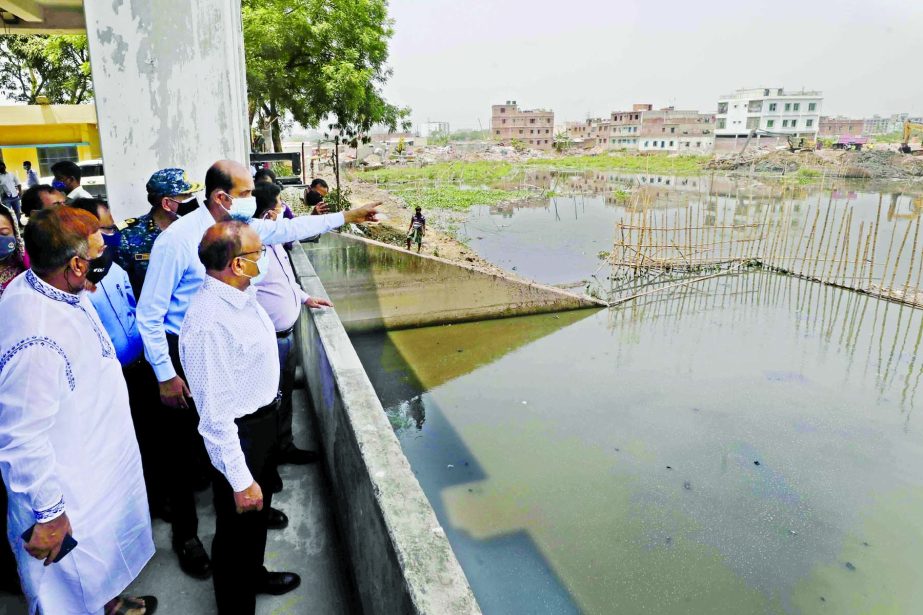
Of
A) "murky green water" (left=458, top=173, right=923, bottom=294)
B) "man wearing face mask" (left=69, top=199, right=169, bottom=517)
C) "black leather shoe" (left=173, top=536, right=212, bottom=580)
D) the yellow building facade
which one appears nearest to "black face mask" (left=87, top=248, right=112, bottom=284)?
"man wearing face mask" (left=69, top=199, right=169, bottom=517)

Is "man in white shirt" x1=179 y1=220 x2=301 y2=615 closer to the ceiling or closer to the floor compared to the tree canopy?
closer to the floor

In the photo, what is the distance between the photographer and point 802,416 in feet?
23.6

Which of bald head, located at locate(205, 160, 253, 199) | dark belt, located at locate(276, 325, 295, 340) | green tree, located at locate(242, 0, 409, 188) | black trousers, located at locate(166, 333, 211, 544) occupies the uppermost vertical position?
green tree, located at locate(242, 0, 409, 188)

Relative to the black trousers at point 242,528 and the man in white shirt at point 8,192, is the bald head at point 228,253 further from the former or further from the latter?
the man in white shirt at point 8,192

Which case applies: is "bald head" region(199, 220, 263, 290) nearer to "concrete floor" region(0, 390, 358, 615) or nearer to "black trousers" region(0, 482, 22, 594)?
"concrete floor" region(0, 390, 358, 615)

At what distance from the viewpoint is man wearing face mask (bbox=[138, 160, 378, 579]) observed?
88.9 inches

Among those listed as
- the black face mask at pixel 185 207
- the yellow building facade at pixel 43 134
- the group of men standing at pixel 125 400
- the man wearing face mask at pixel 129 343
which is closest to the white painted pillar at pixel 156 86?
the man wearing face mask at pixel 129 343

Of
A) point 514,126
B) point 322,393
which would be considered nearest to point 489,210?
point 322,393

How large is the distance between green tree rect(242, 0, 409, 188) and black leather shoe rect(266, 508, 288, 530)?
11546 millimetres

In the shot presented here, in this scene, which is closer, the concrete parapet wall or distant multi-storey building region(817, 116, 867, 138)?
the concrete parapet wall

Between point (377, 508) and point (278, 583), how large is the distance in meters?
0.69

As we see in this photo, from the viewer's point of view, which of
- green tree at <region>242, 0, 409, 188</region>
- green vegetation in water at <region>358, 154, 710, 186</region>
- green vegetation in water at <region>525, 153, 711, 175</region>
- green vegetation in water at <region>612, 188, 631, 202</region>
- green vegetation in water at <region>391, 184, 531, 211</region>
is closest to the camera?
green tree at <region>242, 0, 409, 188</region>

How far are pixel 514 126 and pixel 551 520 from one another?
72.0 meters

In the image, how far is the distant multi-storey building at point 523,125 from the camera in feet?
235
